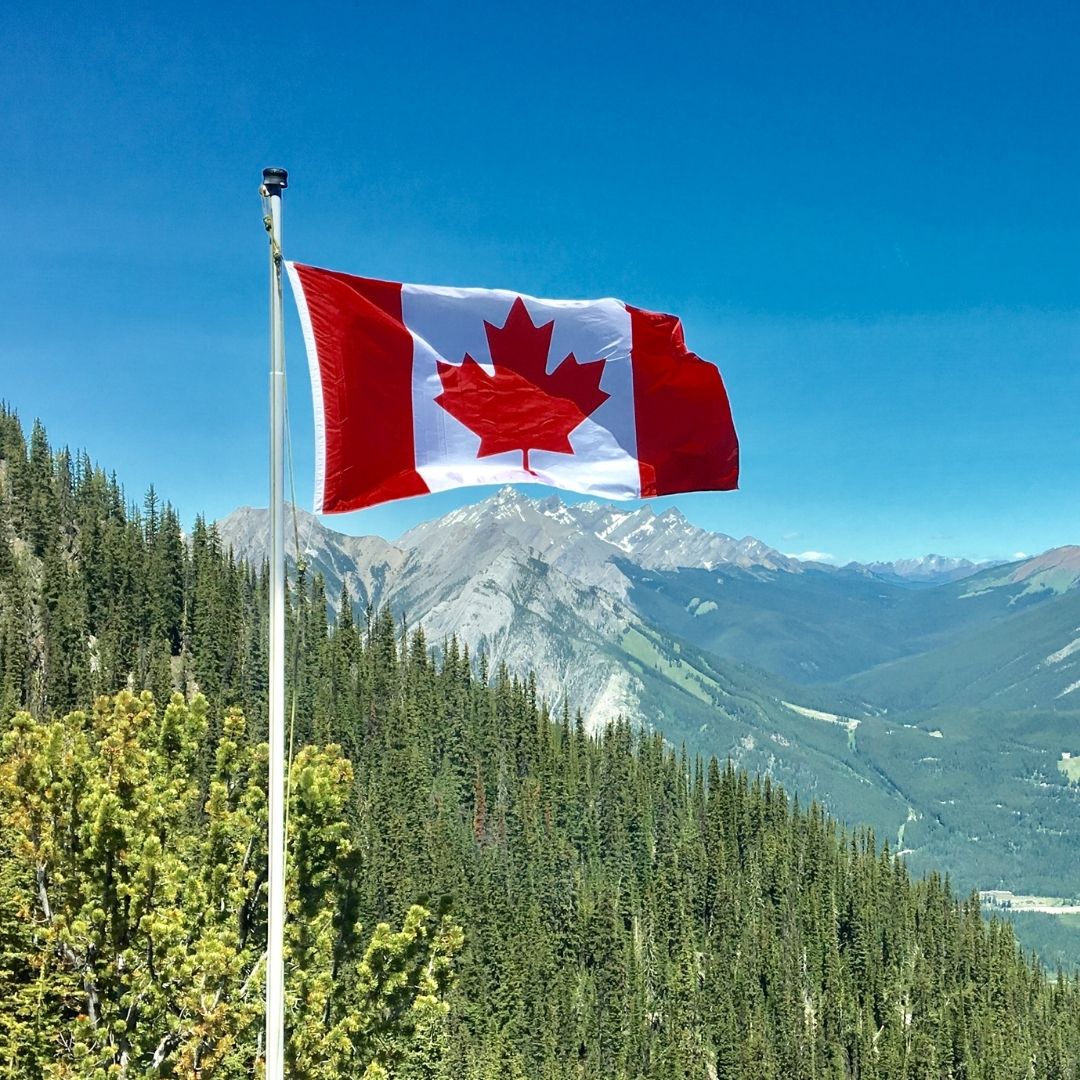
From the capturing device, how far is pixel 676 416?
1719 centimetres

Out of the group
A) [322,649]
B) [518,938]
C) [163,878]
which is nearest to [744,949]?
[518,938]

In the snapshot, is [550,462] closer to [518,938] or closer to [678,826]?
[518,938]

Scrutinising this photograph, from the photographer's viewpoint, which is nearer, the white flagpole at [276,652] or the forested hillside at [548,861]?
the white flagpole at [276,652]

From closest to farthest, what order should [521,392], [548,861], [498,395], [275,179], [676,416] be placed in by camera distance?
[275,179]
[498,395]
[521,392]
[676,416]
[548,861]

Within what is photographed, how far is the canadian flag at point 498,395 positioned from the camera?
13.5 metres

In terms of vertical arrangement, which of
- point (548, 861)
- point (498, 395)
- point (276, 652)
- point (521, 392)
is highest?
point (521, 392)

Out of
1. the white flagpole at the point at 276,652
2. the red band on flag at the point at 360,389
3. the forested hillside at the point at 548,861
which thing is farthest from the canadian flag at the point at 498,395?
the forested hillside at the point at 548,861

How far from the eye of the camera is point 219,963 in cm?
1859

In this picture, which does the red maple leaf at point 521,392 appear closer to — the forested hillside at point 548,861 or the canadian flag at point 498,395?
the canadian flag at point 498,395

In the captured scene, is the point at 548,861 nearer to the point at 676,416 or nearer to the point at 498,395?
the point at 676,416

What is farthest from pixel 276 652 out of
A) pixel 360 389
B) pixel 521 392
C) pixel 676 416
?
pixel 676 416

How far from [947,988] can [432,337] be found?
174723mm

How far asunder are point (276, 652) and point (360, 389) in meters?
3.92

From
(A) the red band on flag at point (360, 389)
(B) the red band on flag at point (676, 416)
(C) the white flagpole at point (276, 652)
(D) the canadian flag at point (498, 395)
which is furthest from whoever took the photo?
(B) the red band on flag at point (676, 416)
